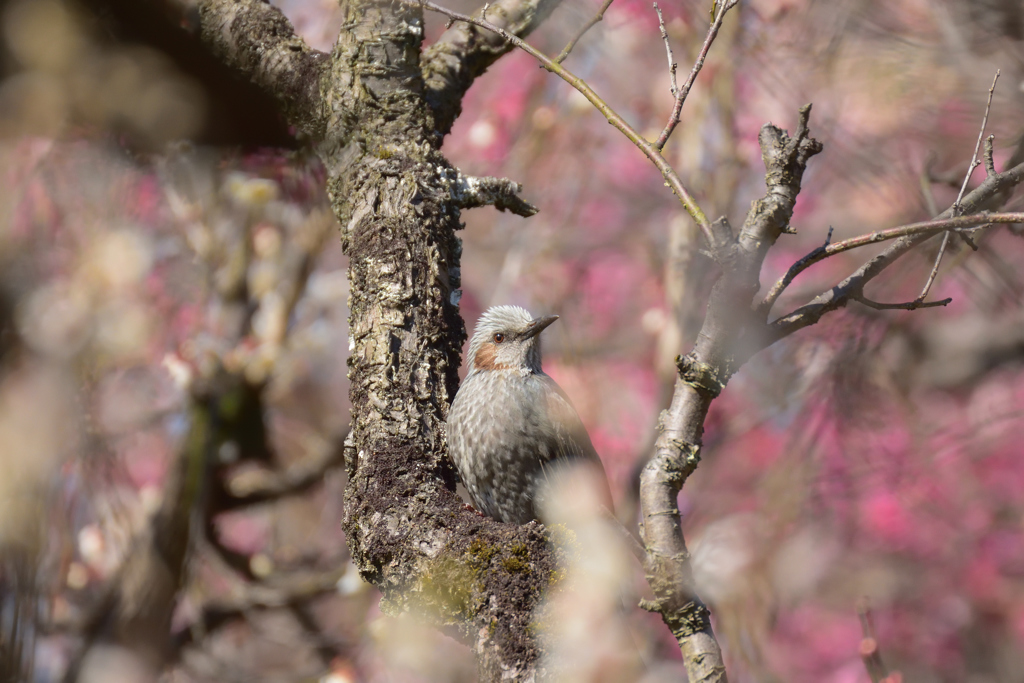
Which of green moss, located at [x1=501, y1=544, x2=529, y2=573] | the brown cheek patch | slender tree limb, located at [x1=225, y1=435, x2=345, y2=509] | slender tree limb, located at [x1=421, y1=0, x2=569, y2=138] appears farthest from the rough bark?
slender tree limb, located at [x1=225, y1=435, x2=345, y2=509]

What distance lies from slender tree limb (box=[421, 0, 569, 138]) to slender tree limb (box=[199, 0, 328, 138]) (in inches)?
17.5

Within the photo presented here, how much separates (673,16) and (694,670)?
574cm

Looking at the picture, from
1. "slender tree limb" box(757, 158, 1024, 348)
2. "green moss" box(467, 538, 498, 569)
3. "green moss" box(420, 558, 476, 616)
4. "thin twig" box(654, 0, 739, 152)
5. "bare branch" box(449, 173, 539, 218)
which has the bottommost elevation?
"green moss" box(420, 558, 476, 616)

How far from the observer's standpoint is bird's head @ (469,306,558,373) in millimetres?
4062

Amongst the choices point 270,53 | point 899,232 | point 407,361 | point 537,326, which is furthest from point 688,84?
point 537,326

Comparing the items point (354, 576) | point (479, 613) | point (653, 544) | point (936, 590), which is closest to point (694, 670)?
point (653, 544)

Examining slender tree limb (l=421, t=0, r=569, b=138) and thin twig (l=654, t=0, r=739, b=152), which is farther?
slender tree limb (l=421, t=0, r=569, b=138)

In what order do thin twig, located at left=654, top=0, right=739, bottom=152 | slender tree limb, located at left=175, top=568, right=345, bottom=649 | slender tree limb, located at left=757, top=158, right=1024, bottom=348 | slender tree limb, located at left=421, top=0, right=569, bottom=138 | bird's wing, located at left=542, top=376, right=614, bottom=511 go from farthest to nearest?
slender tree limb, located at left=175, top=568, right=345, bottom=649, bird's wing, located at left=542, top=376, right=614, bottom=511, slender tree limb, located at left=421, top=0, right=569, bottom=138, thin twig, located at left=654, top=0, right=739, bottom=152, slender tree limb, located at left=757, top=158, right=1024, bottom=348

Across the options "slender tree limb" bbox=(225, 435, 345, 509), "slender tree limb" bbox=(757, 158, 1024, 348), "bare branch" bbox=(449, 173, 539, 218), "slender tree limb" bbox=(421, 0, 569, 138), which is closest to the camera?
"slender tree limb" bbox=(757, 158, 1024, 348)

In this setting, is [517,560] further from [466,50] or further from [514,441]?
[466,50]

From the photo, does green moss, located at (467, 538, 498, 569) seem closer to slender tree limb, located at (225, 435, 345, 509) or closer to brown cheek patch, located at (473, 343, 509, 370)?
brown cheek patch, located at (473, 343, 509, 370)

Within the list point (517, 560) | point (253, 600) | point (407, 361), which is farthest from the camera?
point (253, 600)

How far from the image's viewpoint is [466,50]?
306 centimetres

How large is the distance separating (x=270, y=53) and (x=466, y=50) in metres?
0.79
